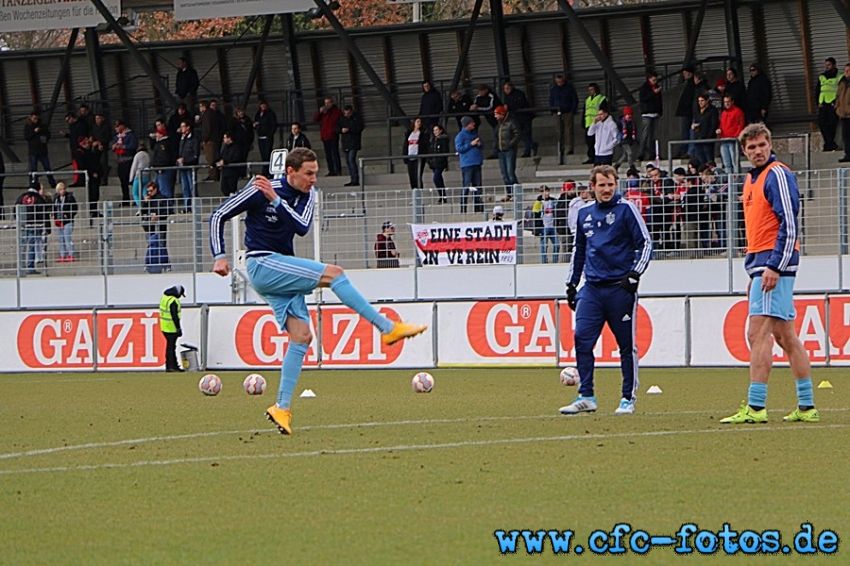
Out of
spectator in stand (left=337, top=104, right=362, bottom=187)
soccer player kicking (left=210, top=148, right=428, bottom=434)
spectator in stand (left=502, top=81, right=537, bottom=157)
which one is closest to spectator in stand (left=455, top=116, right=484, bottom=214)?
spectator in stand (left=502, top=81, right=537, bottom=157)

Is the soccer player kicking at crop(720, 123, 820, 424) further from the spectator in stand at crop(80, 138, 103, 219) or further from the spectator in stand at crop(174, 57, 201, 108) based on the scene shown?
the spectator in stand at crop(174, 57, 201, 108)

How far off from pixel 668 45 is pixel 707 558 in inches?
1158

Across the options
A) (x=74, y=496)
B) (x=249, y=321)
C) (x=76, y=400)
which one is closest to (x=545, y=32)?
(x=249, y=321)

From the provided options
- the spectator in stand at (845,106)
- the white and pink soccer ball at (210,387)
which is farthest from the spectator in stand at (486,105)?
the white and pink soccer ball at (210,387)

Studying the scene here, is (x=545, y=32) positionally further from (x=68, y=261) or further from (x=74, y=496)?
(x=74, y=496)

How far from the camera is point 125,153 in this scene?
106 feet

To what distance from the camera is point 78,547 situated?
583cm

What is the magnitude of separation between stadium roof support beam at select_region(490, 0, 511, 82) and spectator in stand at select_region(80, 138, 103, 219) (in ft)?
31.5

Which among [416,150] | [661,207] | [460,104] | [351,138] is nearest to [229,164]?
[351,138]

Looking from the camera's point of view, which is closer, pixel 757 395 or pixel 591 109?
pixel 757 395

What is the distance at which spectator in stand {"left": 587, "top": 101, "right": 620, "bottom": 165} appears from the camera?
27.5m

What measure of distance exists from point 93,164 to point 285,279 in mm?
23582

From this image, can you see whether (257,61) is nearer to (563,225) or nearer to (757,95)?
(757,95)

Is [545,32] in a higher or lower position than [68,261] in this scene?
higher
